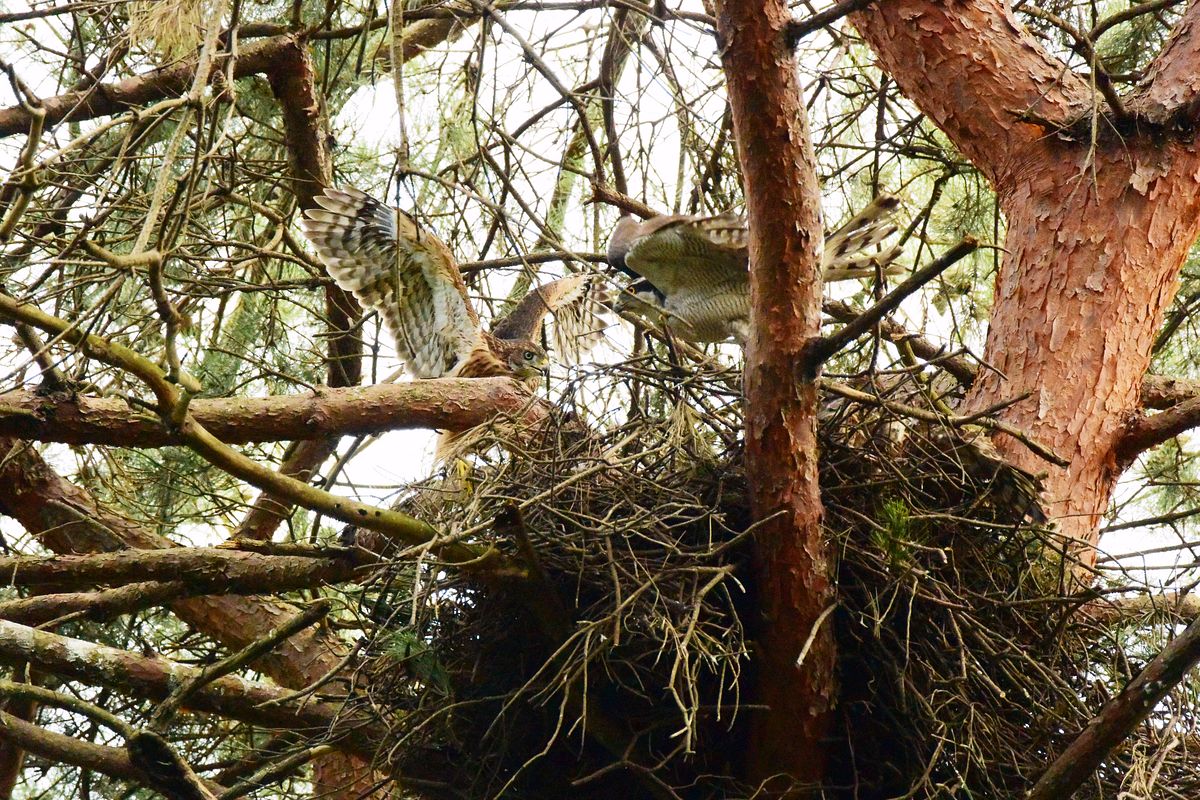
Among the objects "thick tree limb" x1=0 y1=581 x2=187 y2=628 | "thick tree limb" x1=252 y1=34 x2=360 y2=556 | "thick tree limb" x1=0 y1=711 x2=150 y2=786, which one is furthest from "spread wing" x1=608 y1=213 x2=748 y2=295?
"thick tree limb" x1=0 y1=711 x2=150 y2=786

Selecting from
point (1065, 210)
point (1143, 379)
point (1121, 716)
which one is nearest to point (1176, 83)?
point (1065, 210)

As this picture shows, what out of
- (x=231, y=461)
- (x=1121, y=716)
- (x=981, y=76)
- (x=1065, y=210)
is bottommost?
(x=1121, y=716)

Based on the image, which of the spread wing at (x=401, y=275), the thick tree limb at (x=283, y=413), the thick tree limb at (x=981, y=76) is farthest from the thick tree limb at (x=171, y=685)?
the thick tree limb at (x=981, y=76)

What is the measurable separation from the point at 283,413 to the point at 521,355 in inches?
85.1

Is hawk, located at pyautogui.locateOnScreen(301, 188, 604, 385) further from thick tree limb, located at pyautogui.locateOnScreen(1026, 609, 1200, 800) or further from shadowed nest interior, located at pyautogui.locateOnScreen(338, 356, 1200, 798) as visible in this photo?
thick tree limb, located at pyautogui.locateOnScreen(1026, 609, 1200, 800)

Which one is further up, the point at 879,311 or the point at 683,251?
the point at 683,251

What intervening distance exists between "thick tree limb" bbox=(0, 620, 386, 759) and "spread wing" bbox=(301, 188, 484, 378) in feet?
6.87

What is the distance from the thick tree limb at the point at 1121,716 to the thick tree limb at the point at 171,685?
4.52ft

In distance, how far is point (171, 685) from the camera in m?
2.91

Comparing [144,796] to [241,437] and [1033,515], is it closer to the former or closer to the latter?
[241,437]

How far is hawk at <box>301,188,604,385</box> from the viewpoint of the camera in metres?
4.98

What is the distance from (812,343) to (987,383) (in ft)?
→ 3.44

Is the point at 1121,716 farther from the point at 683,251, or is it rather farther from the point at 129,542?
the point at 129,542

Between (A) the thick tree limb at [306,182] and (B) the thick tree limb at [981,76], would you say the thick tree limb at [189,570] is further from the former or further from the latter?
(B) the thick tree limb at [981,76]
